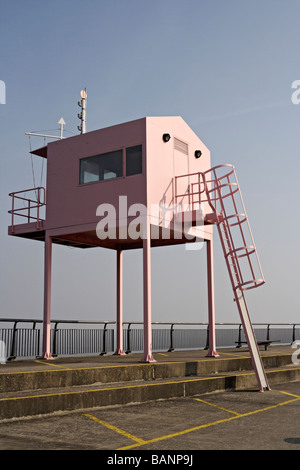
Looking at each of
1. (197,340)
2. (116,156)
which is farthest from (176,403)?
(197,340)

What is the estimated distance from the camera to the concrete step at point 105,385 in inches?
360

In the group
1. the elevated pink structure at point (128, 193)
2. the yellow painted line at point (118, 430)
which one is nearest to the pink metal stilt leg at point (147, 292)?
the elevated pink structure at point (128, 193)

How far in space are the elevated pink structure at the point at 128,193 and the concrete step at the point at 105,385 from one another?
165cm

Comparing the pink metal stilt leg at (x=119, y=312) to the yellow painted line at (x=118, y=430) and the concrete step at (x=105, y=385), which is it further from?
the yellow painted line at (x=118, y=430)

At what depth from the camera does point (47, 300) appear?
17516 millimetres

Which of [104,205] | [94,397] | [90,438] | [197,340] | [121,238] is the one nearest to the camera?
[90,438]

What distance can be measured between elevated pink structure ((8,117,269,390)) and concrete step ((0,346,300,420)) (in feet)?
5.41

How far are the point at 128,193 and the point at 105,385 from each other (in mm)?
6449

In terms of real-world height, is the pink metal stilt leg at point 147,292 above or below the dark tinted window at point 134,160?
below

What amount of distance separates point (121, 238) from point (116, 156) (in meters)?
2.81

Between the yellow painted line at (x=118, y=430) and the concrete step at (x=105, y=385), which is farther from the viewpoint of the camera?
the concrete step at (x=105, y=385)
